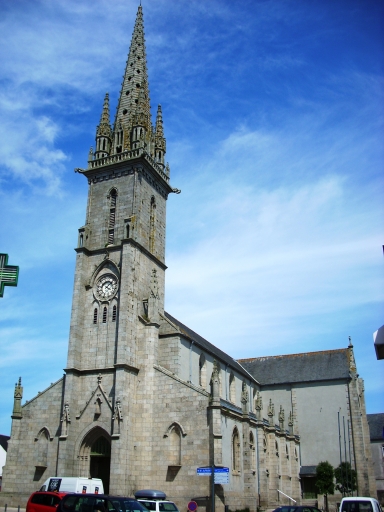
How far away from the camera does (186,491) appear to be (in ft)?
99.7

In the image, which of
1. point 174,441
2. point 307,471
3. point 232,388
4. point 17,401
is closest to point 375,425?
point 307,471

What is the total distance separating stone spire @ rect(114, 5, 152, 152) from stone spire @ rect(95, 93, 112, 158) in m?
0.67

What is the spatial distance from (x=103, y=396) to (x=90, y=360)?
2.97 metres

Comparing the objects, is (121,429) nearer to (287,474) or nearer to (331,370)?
(287,474)

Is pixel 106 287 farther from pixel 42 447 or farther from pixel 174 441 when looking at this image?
pixel 174 441

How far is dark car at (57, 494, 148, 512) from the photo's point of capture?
1505 centimetres

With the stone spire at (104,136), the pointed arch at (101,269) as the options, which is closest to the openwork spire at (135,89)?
the stone spire at (104,136)

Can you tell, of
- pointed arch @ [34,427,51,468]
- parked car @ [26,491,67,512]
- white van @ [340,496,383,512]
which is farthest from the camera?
pointed arch @ [34,427,51,468]

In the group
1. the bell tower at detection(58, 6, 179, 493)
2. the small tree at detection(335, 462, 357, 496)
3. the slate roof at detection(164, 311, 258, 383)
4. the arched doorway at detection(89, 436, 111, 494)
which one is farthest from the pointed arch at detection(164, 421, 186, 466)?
the small tree at detection(335, 462, 357, 496)

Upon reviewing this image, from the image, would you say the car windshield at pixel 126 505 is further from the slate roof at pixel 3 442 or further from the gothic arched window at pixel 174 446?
the slate roof at pixel 3 442

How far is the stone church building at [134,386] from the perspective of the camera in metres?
31.6

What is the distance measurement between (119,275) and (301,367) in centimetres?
2972

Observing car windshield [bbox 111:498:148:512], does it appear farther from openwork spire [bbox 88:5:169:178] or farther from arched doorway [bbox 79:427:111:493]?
openwork spire [bbox 88:5:169:178]

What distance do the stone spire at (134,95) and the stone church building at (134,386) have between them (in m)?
0.12
